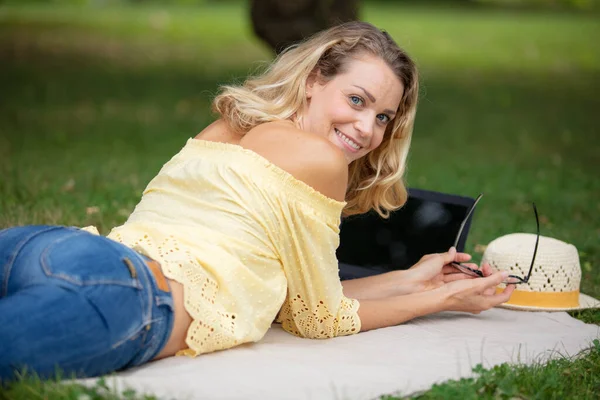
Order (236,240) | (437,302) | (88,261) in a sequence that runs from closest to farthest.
Result: (88,261) < (236,240) < (437,302)

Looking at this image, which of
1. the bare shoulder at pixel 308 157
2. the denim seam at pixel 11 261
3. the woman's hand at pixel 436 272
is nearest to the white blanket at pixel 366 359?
the woman's hand at pixel 436 272

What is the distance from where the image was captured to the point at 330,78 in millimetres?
3943

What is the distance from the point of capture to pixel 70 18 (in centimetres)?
2031

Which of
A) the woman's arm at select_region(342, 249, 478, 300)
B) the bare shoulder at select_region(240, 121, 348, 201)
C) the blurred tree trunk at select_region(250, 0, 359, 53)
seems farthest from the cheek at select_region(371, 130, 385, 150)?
the blurred tree trunk at select_region(250, 0, 359, 53)

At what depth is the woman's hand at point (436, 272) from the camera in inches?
174

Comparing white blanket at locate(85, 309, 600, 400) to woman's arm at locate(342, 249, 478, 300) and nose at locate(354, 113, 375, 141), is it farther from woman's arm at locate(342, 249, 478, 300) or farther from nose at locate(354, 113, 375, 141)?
nose at locate(354, 113, 375, 141)

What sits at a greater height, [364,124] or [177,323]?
[364,124]

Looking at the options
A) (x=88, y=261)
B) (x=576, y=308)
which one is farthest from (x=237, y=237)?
(x=576, y=308)

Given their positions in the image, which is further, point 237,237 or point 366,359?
point 366,359

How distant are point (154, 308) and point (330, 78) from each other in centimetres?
133

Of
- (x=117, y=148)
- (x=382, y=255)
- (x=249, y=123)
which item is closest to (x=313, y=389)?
(x=249, y=123)

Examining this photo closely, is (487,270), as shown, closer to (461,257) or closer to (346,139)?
(461,257)

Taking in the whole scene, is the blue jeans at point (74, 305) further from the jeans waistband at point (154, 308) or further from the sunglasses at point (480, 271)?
the sunglasses at point (480, 271)

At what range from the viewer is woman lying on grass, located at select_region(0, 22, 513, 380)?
302 cm
